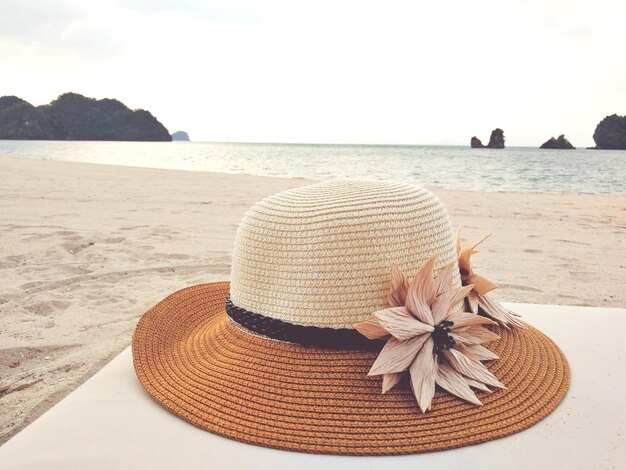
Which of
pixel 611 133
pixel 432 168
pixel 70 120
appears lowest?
pixel 432 168

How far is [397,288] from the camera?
1.11 metres

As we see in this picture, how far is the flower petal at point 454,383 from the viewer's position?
41.6 inches

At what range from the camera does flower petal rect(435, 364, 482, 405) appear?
1056mm

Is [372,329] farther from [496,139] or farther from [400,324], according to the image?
[496,139]

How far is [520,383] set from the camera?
1.16 meters

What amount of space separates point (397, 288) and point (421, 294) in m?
0.06

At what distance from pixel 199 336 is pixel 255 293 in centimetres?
31

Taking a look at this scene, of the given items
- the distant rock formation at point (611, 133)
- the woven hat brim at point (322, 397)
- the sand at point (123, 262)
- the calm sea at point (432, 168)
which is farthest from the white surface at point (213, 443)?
the distant rock formation at point (611, 133)

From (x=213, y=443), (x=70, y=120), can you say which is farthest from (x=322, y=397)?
(x=70, y=120)

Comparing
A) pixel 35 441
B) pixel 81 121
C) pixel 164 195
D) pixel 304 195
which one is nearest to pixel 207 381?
pixel 35 441

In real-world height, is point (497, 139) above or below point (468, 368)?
above

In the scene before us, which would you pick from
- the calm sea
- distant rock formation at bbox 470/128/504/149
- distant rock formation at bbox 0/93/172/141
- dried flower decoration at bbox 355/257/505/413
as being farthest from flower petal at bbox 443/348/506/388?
distant rock formation at bbox 0/93/172/141

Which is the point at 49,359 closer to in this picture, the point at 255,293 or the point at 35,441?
the point at 35,441

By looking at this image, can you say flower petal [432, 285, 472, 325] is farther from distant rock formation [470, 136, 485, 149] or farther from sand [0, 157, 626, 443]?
distant rock formation [470, 136, 485, 149]
